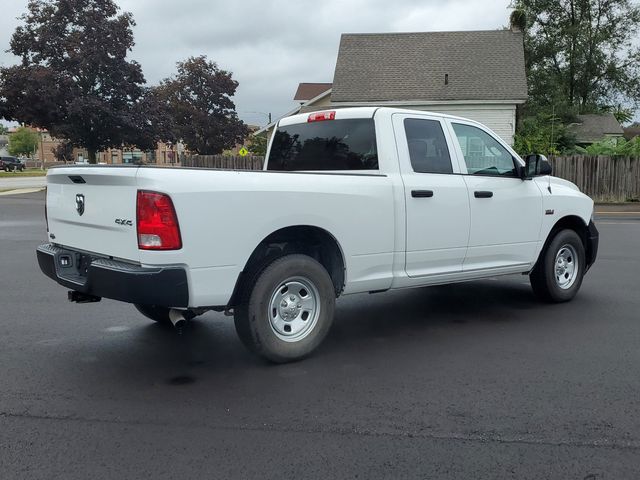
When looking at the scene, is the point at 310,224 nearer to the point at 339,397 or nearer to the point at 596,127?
the point at 339,397

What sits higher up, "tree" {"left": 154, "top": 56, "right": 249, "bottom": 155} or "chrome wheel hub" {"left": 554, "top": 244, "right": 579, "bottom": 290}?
"tree" {"left": 154, "top": 56, "right": 249, "bottom": 155}

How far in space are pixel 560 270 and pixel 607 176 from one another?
16.8 meters

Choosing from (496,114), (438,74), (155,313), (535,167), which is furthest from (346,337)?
(438,74)

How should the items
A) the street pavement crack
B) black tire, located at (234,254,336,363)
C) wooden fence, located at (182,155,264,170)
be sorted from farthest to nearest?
wooden fence, located at (182,155,264,170) < black tire, located at (234,254,336,363) < the street pavement crack

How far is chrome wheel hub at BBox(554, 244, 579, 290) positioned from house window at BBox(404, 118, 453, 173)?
2.02 m

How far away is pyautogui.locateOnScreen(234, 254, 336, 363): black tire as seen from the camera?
444cm

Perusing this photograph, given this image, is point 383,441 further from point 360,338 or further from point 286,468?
point 360,338

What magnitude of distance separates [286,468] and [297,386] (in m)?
1.16

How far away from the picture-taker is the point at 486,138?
6.09 metres

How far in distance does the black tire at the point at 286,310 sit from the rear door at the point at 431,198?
0.93m

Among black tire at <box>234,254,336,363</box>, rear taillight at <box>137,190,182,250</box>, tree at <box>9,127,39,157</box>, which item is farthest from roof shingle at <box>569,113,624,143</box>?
tree at <box>9,127,39,157</box>

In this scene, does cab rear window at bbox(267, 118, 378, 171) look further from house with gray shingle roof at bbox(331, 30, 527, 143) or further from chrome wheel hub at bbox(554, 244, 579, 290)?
house with gray shingle roof at bbox(331, 30, 527, 143)

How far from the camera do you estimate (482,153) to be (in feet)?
19.7

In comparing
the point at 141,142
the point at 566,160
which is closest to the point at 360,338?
the point at 566,160
